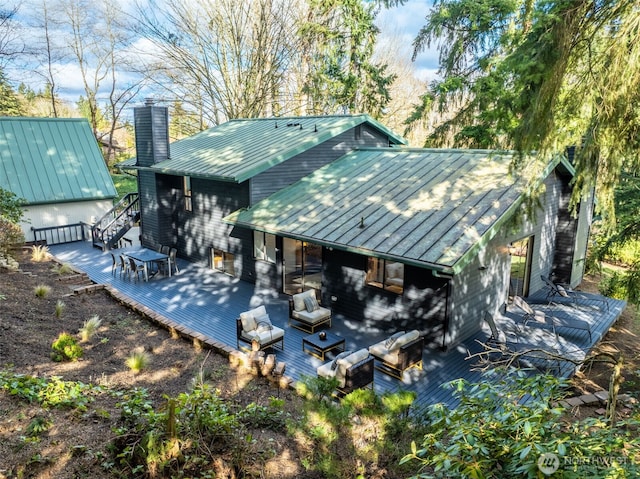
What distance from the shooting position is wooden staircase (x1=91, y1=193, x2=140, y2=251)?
17.8 meters

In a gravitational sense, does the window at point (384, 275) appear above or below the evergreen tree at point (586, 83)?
below

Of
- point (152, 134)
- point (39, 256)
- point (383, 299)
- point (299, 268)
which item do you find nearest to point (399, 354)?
point (383, 299)

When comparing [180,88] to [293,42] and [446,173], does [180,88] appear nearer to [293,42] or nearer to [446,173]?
[293,42]

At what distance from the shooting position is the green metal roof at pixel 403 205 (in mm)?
9312

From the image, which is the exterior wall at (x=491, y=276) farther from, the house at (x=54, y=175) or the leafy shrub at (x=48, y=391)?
the house at (x=54, y=175)

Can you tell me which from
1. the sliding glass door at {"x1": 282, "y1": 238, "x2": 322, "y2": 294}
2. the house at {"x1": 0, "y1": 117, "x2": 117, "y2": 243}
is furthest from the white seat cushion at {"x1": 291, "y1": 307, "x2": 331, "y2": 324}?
the house at {"x1": 0, "y1": 117, "x2": 117, "y2": 243}

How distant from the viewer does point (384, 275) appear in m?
10.6

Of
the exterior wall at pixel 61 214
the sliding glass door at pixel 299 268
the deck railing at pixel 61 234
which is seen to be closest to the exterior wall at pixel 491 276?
the sliding glass door at pixel 299 268

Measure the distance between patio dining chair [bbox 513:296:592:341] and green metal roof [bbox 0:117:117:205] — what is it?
17.5 m

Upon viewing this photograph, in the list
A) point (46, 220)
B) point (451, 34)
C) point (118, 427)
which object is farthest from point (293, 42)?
point (118, 427)

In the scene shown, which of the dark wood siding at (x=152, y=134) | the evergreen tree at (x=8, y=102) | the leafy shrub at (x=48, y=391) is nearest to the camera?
the leafy shrub at (x=48, y=391)

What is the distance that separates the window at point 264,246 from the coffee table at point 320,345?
4.23m

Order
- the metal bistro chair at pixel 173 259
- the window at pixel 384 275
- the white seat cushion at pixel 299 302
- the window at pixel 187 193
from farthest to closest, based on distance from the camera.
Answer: the window at pixel 187 193 → the metal bistro chair at pixel 173 259 → the white seat cushion at pixel 299 302 → the window at pixel 384 275

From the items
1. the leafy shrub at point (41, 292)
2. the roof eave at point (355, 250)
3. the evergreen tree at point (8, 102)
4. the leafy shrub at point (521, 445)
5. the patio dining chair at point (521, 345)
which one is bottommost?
the patio dining chair at point (521, 345)
